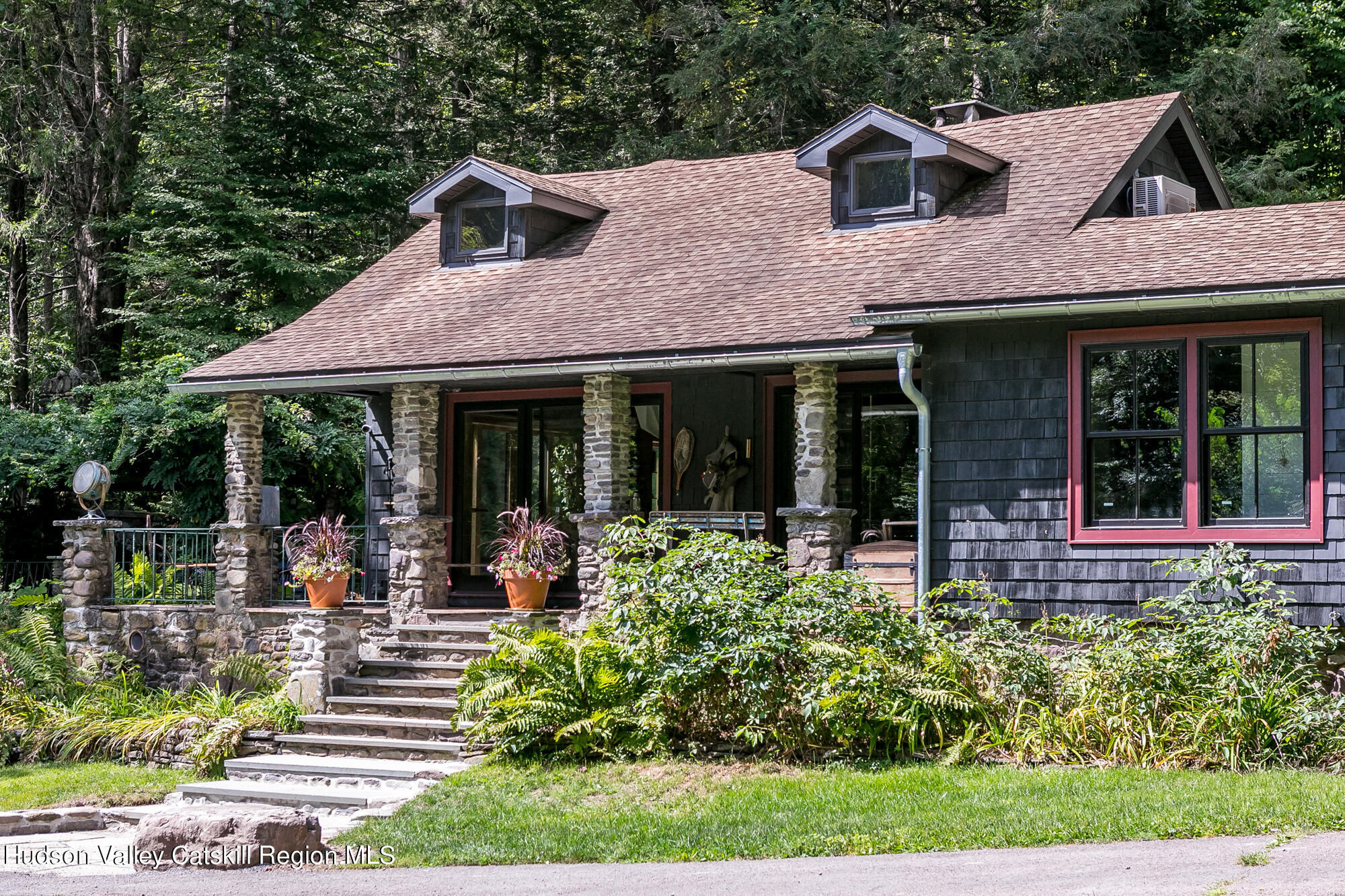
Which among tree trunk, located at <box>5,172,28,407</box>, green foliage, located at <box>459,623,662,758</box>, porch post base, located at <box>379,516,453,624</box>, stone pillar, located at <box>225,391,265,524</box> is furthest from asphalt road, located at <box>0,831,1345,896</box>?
tree trunk, located at <box>5,172,28,407</box>

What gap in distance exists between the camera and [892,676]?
1066 cm

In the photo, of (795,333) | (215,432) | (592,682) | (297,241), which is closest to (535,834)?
(592,682)

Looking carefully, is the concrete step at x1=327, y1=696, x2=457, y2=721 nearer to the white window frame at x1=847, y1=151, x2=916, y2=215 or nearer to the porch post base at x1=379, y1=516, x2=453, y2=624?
the porch post base at x1=379, y1=516, x2=453, y2=624

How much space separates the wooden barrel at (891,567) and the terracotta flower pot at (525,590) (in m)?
2.98

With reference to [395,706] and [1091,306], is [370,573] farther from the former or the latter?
[1091,306]

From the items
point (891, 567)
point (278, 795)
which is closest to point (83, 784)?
point (278, 795)

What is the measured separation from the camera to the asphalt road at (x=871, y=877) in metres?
6.71

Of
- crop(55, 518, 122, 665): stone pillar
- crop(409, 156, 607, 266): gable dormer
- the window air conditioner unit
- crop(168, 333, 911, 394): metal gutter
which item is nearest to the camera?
crop(168, 333, 911, 394): metal gutter

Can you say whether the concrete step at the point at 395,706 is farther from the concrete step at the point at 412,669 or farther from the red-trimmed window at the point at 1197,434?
the red-trimmed window at the point at 1197,434

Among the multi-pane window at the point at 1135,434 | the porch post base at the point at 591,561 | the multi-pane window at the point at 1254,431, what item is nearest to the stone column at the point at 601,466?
the porch post base at the point at 591,561

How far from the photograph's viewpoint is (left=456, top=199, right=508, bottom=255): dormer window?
1734 cm

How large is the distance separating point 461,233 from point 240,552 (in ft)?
15.9

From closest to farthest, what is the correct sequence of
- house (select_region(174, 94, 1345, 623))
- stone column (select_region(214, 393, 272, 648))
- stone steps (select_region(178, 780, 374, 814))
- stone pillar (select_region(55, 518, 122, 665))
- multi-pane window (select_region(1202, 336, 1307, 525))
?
stone steps (select_region(178, 780, 374, 814)), multi-pane window (select_region(1202, 336, 1307, 525)), house (select_region(174, 94, 1345, 623)), stone column (select_region(214, 393, 272, 648)), stone pillar (select_region(55, 518, 122, 665))

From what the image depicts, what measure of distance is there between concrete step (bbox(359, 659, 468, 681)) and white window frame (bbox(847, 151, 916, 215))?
6373 mm
